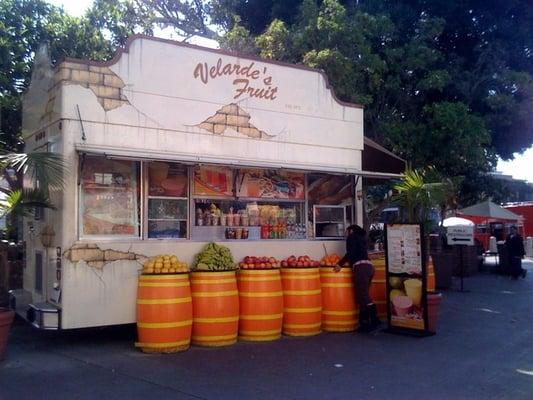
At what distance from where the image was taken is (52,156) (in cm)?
795

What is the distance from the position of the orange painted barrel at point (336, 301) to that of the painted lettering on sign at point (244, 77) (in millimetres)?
3157

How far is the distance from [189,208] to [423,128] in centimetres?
751

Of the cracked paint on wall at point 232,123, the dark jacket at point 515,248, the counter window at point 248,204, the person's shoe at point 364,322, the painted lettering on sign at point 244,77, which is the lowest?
the person's shoe at point 364,322

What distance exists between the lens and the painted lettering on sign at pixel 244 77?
970 centimetres

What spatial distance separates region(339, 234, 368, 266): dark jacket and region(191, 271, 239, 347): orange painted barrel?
2.19m

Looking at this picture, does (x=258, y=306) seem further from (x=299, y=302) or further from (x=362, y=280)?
(x=362, y=280)

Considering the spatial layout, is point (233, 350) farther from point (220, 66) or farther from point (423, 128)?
point (423, 128)

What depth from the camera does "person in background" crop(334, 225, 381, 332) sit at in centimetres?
959

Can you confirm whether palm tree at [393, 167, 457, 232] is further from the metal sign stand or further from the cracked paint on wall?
the metal sign stand

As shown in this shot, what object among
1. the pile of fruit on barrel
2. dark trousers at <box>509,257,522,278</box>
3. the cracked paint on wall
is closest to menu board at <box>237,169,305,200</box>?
the cracked paint on wall

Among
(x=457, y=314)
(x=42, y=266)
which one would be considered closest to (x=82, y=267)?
(x=42, y=266)

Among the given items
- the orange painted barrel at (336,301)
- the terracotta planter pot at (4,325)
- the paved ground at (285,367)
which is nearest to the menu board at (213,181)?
the orange painted barrel at (336,301)

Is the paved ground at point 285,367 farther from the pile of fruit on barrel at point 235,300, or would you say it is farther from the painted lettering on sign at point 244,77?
the painted lettering on sign at point 244,77

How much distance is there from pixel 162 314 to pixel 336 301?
2942mm
